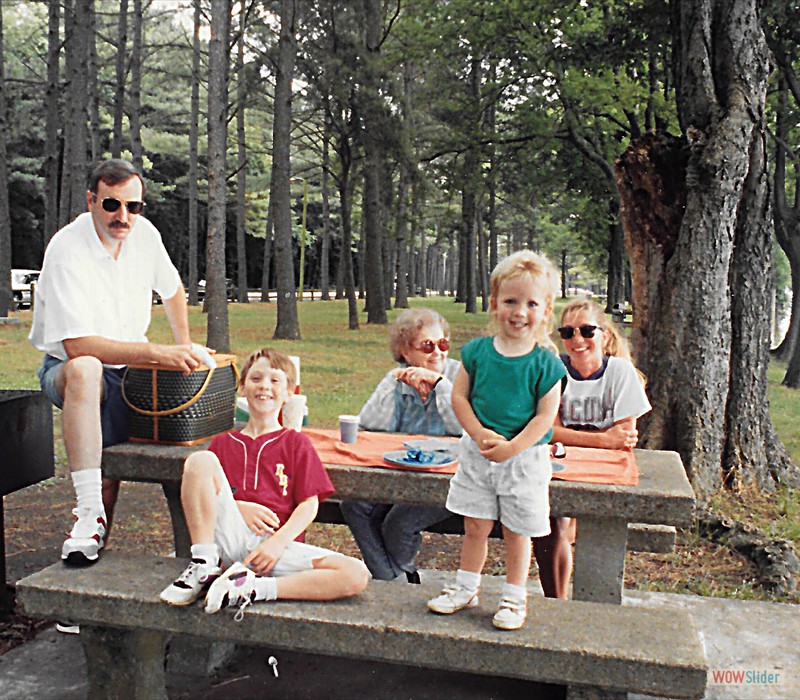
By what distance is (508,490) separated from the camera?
267cm

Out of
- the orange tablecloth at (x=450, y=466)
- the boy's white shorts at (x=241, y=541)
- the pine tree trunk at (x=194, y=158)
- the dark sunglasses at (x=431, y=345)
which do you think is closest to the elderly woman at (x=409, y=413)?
the dark sunglasses at (x=431, y=345)

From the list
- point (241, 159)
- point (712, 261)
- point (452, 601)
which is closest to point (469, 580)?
point (452, 601)

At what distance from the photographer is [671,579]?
5.07 meters

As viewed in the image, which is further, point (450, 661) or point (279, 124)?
point (279, 124)

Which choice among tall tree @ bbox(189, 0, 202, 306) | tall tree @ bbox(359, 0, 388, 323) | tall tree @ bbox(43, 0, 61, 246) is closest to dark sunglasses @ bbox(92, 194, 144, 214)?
tall tree @ bbox(359, 0, 388, 323)

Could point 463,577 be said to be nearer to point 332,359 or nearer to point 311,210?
point 332,359

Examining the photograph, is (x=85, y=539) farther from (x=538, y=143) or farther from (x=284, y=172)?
(x=284, y=172)

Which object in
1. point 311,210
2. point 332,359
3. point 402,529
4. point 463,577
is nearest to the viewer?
point 463,577

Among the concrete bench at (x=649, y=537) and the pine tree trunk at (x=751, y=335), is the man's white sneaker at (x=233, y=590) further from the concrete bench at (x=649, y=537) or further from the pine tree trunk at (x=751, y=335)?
the pine tree trunk at (x=751, y=335)

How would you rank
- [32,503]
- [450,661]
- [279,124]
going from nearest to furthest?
1. [450,661]
2. [32,503]
3. [279,124]

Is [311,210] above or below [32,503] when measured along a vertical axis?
above

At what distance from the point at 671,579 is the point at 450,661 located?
A: 288cm

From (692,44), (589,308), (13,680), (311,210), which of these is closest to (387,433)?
(589,308)

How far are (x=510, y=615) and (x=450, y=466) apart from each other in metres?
0.84
